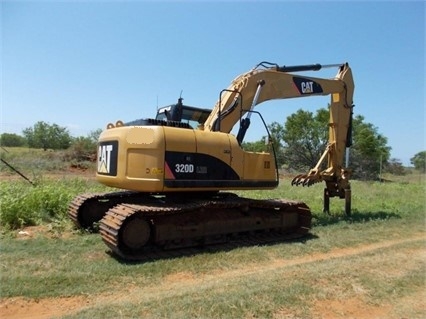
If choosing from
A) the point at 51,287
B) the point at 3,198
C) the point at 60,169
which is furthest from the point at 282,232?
the point at 60,169

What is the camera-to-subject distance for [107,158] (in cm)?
810

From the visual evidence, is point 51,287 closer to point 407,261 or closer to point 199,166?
point 199,166

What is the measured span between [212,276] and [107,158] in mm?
3357

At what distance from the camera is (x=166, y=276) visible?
618 centimetres

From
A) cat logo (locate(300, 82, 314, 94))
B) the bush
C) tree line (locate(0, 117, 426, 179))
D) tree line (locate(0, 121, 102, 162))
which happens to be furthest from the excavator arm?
tree line (locate(0, 121, 102, 162))

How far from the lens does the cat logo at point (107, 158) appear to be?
7836 millimetres

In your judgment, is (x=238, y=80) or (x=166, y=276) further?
(x=238, y=80)

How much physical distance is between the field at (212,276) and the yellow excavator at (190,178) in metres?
0.46

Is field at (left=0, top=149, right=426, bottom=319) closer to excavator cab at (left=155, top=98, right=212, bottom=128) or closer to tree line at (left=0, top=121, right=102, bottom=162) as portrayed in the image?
excavator cab at (left=155, top=98, right=212, bottom=128)

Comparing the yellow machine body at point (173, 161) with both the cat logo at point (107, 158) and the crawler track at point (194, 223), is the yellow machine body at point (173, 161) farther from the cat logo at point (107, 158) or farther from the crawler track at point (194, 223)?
the crawler track at point (194, 223)

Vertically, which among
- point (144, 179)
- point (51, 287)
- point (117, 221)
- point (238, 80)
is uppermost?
point (238, 80)

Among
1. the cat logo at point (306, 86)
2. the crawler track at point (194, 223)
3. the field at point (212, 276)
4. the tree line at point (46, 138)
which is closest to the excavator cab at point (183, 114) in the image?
the crawler track at point (194, 223)

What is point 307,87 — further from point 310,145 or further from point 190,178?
point 310,145

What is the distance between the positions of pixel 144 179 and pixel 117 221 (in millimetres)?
930
